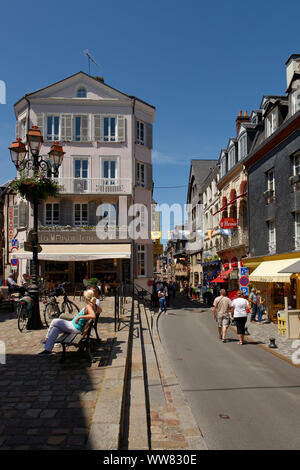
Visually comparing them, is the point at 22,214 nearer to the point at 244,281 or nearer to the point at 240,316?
the point at 244,281

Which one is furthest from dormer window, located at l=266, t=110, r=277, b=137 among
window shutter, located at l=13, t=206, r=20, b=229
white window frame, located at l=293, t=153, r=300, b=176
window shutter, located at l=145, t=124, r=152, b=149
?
window shutter, located at l=13, t=206, r=20, b=229

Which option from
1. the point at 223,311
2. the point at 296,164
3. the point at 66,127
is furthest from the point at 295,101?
the point at 66,127

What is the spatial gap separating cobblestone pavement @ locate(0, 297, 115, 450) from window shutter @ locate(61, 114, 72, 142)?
21.1 metres

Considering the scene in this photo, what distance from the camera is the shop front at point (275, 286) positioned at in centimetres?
1689

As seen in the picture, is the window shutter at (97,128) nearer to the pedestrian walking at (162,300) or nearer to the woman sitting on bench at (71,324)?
the pedestrian walking at (162,300)

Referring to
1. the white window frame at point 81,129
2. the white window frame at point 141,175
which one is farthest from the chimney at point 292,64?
the white window frame at point 81,129

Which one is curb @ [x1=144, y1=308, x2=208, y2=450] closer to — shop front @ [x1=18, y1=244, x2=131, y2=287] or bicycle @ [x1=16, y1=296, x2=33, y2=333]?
bicycle @ [x1=16, y1=296, x2=33, y2=333]

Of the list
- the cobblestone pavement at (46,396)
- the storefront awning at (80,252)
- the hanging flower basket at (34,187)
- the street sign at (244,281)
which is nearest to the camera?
the cobblestone pavement at (46,396)

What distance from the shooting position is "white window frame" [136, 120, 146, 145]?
95.2 feet

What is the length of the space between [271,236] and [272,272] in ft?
14.2

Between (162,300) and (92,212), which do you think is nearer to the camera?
(162,300)

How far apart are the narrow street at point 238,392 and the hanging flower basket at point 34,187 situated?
18.9 ft

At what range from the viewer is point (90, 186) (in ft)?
88.9

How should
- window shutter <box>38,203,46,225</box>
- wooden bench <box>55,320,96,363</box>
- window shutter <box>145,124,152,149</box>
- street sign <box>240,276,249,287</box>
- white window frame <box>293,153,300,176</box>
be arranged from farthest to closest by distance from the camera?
1. window shutter <box>145,124,152,149</box>
2. window shutter <box>38,203,46,225</box>
3. white window frame <box>293,153,300,176</box>
4. street sign <box>240,276,249,287</box>
5. wooden bench <box>55,320,96,363</box>
